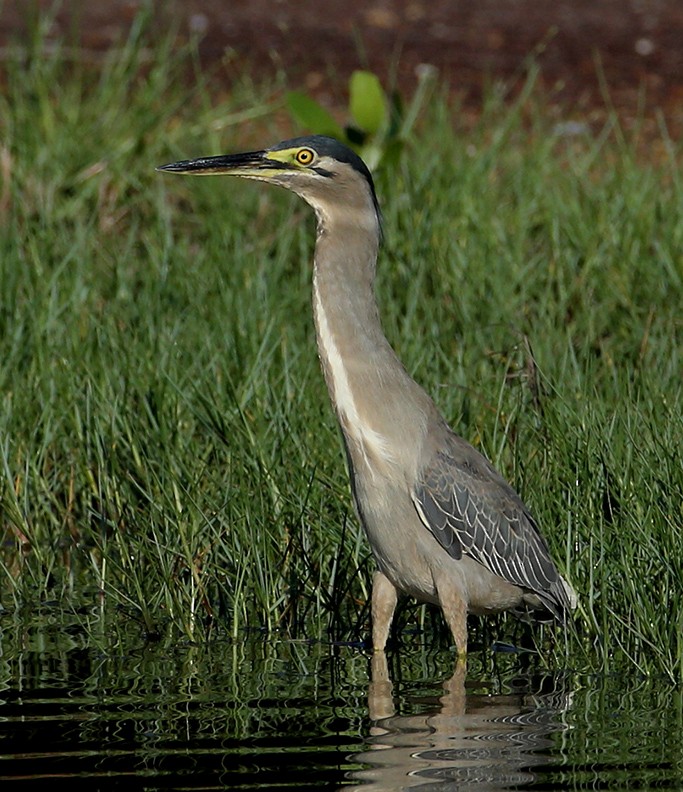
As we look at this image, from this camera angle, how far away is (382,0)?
14.9 m

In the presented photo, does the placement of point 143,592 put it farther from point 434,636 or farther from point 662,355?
point 662,355

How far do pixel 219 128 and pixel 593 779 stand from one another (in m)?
6.18

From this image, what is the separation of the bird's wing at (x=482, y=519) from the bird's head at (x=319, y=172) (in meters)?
0.83

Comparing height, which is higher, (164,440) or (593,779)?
(164,440)

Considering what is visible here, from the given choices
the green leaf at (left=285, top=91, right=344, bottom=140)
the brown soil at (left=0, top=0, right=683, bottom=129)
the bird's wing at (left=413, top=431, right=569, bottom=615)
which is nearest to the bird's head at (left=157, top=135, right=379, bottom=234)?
the bird's wing at (left=413, top=431, right=569, bottom=615)

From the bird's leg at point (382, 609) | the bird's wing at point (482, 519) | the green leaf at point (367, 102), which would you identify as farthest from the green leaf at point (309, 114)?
the bird's leg at point (382, 609)

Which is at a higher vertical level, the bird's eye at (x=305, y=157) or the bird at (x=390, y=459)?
the bird's eye at (x=305, y=157)

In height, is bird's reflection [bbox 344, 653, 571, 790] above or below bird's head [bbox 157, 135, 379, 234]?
below

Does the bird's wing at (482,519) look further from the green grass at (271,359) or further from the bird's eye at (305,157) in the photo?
the bird's eye at (305,157)

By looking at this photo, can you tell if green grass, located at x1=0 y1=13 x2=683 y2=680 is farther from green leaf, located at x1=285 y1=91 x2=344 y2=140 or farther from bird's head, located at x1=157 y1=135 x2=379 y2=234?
bird's head, located at x1=157 y1=135 x2=379 y2=234

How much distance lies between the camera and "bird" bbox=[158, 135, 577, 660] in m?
5.05

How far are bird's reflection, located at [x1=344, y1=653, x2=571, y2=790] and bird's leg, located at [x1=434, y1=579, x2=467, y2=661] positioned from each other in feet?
0.50

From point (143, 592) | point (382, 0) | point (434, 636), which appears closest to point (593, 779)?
point (434, 636)

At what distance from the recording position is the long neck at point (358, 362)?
5055 mm
